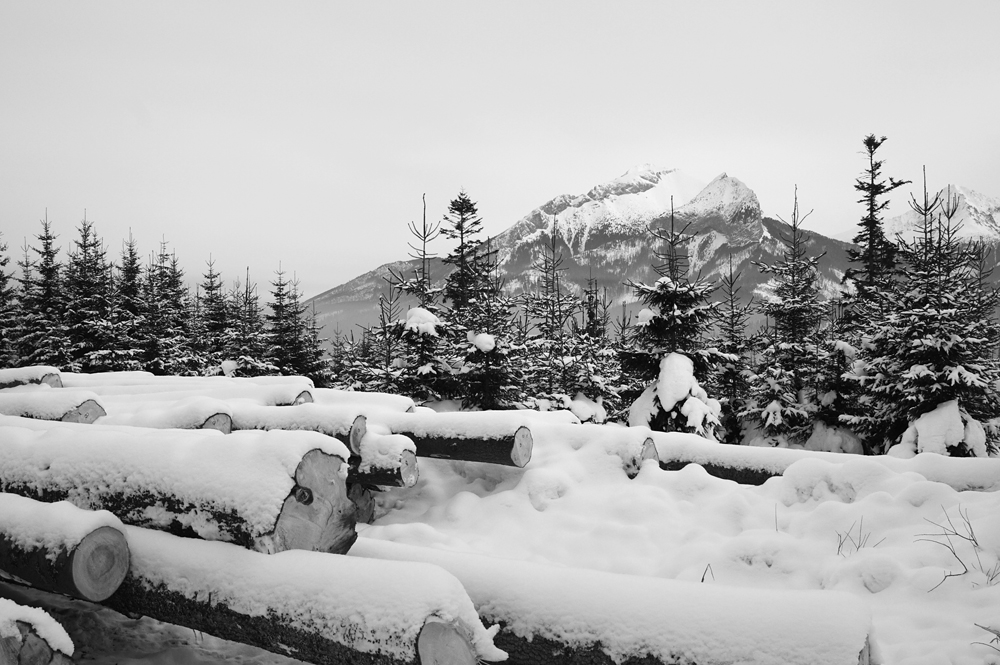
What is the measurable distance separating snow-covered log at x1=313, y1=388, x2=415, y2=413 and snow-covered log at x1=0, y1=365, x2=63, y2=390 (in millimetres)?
4606

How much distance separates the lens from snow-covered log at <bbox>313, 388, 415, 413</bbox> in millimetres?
7551


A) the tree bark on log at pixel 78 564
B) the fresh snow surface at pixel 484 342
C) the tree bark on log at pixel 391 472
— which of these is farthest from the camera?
the fresh snow surface at pixel 484 342

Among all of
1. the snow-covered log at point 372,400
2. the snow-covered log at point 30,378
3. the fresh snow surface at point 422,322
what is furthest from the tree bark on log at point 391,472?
the fresh snow surface at point 422,322

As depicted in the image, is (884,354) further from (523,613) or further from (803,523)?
(523,613)

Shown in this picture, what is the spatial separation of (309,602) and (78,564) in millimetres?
1261

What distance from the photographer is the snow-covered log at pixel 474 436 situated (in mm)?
5844

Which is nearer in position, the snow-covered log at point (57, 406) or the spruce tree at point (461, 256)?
the snow-covered log at point (57, 406)

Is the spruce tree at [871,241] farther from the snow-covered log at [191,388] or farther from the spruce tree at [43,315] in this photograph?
the spruce tree at [43,315]

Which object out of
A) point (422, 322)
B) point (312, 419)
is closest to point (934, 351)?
point (422, 322)

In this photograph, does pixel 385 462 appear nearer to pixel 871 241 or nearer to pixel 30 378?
pixel 30 378

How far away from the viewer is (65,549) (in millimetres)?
2885

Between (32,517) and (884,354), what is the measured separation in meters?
18.3

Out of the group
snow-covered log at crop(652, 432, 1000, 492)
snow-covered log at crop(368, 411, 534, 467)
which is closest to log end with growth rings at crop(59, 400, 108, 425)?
snow-covered log at crop(368, 411, 534, 467)

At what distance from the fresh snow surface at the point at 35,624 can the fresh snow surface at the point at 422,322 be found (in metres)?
13.5
